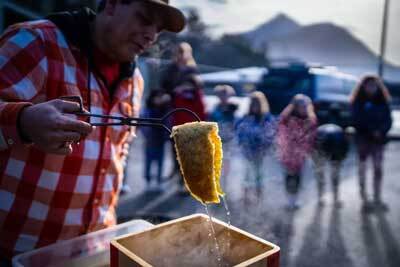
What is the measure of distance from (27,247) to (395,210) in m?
5.50

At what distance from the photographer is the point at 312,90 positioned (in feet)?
18.8

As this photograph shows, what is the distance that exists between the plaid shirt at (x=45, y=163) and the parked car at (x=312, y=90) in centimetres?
395

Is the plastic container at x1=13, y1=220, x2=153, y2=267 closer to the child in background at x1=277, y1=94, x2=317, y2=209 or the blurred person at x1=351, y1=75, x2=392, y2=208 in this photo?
the child in background at x1=277, y1=94, x2=317, y2=209

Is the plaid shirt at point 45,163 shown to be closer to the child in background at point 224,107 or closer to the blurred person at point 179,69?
the blurred person at point 179,69

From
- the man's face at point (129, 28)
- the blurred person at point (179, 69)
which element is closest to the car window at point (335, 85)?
the blurred person at point (179, 69)

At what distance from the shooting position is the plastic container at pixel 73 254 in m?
1.31

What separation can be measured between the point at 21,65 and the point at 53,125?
2.09ft

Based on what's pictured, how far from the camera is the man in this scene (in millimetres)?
1591

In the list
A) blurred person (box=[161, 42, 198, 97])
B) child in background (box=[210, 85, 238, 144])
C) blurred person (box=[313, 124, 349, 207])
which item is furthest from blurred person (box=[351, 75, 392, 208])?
blurred person (box=[161, 42, 198, 97])

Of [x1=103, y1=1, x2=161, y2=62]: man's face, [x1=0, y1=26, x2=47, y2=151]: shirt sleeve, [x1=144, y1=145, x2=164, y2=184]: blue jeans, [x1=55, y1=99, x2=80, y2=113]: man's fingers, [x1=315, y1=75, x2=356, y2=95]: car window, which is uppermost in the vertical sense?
[x1=103, y1=1, x2=161, y2=62]: man's face

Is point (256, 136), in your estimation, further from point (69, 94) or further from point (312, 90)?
point (312, 90)

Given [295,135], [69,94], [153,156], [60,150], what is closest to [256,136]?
[295,135]

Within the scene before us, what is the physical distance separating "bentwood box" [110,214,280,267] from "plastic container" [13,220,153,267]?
0.23 meters

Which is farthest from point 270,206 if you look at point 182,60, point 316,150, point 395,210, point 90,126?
point 90,126
